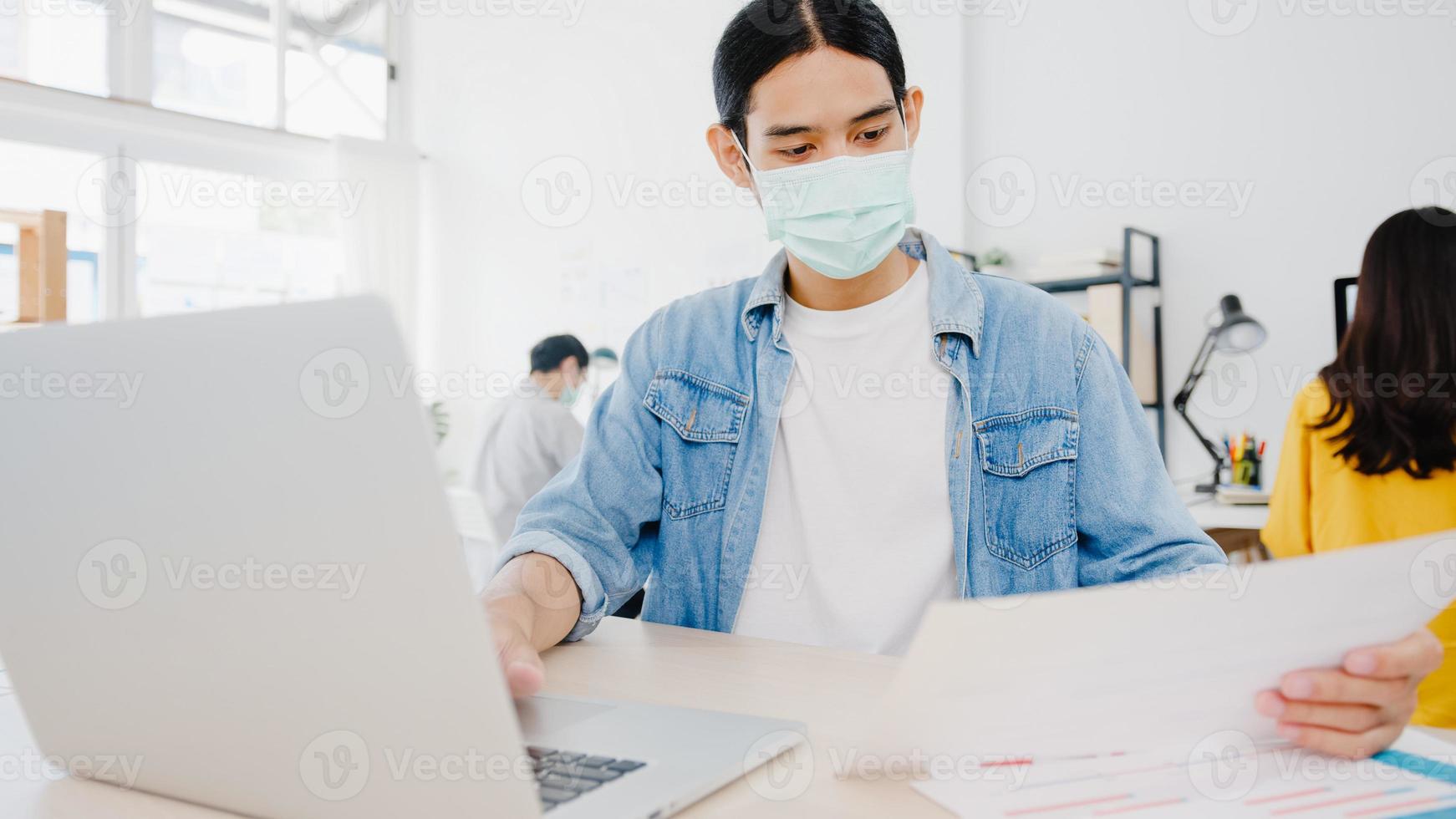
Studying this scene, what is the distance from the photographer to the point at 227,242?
5.02 m

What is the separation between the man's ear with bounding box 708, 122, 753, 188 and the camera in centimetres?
140

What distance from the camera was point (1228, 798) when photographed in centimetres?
57

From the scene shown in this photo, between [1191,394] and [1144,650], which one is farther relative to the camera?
[1191,394]

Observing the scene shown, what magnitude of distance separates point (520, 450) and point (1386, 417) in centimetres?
278

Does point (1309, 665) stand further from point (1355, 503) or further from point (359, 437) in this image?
point (1355, 503)

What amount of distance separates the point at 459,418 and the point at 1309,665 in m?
5.47

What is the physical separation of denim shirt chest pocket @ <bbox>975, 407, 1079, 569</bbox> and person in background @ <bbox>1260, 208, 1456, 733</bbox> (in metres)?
0.77

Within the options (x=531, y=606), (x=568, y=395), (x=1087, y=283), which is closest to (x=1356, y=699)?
(x=531, y=606)

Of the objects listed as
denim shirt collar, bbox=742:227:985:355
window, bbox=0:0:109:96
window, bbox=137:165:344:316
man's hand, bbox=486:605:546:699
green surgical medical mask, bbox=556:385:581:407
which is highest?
window, bbox=0:0:109:96

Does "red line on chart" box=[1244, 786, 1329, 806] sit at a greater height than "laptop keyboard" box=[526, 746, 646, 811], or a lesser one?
greater

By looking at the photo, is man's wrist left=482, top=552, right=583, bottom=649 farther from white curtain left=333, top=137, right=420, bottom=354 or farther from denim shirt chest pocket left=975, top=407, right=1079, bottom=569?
white curtain left=333, top=137, right=420, bottom=354

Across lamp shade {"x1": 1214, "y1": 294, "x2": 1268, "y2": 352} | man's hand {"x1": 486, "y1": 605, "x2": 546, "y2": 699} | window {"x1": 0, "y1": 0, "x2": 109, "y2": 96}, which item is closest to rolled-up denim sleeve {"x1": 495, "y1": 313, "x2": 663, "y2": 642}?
man's hand {"x1": 486, "y1": 605, "x2": 546, "y2": 699}

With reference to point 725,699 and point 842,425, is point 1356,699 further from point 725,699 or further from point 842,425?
point 842,425

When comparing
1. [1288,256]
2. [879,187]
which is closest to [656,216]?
[1288,256]
